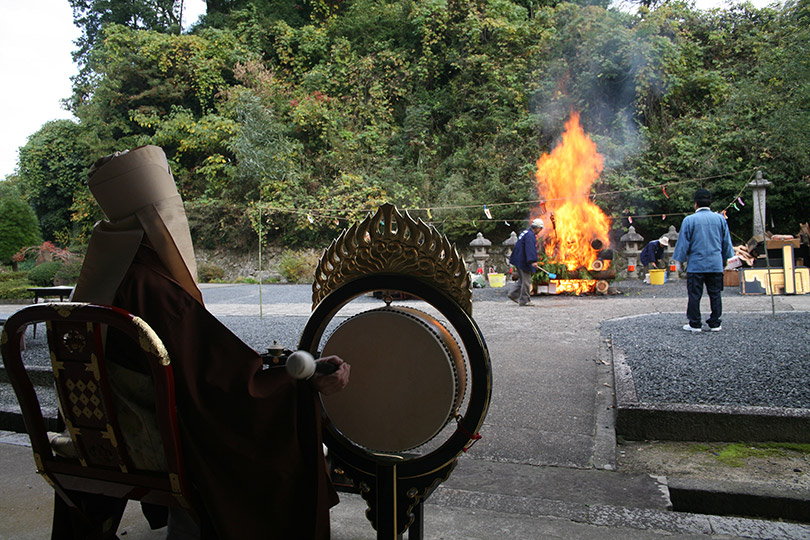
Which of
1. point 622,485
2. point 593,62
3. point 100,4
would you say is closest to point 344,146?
point 593,62

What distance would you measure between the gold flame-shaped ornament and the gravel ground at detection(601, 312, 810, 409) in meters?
2.34

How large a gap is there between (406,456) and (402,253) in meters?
0.68

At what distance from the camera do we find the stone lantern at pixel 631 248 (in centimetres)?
1473

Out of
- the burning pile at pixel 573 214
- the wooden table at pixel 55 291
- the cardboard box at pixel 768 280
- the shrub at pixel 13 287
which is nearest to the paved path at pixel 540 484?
the wooden table at pixel 55 291

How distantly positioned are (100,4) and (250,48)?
10.3 metres

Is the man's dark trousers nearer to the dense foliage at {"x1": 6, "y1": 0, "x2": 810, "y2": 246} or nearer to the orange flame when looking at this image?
the orange flame

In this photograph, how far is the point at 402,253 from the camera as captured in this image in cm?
171

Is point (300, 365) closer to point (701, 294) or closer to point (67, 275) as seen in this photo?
point (701, 294)

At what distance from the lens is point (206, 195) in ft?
70.9

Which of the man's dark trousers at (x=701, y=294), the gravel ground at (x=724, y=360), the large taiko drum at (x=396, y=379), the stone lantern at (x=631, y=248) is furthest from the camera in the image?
the stone lantern at (x=631, y=248)

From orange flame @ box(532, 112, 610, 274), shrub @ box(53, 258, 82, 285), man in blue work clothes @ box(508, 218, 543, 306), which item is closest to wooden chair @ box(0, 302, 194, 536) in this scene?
man in blue work clothes @ box(508, 218, 543, 306)

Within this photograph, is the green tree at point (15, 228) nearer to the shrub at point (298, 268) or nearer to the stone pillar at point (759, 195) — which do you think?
Result: the shrub at point (298, 268)

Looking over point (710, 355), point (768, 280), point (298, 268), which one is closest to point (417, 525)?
point (710, 355)

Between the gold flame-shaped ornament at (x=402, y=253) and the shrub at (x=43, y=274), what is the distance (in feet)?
62.1
